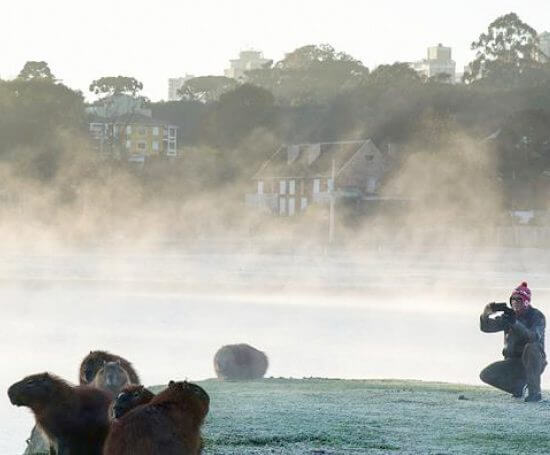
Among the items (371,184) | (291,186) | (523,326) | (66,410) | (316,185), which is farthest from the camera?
(291,186)

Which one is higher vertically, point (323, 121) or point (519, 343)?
point (323, 121)

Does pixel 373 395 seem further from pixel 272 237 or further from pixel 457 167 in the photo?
pixel 457 167

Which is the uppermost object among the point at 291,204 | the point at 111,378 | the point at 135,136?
the point at 135,136

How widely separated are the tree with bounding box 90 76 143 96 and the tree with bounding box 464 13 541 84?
140 feet

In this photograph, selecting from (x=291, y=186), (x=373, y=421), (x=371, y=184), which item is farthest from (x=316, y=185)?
(x=373, y=421)

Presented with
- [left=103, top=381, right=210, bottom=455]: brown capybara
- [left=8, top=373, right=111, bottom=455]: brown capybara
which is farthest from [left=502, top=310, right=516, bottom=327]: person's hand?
[left=103, top=381, right=210, bottom=455]: brown capybara

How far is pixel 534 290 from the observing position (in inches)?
2279

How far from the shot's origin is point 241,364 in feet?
75.3

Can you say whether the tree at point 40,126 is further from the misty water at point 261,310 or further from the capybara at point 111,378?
the capybara at point 111,378

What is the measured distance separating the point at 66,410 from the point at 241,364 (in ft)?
39.9

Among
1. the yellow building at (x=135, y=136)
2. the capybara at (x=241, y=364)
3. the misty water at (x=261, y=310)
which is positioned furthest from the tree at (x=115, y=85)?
the capybara at (x=241, y=364)

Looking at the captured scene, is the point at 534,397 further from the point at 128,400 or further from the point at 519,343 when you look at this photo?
the point at 128,400

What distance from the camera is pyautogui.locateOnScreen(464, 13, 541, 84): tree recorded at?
15650 centimetres

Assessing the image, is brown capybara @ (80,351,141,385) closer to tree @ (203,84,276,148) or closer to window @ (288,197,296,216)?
window @ (288,197,296,216)
